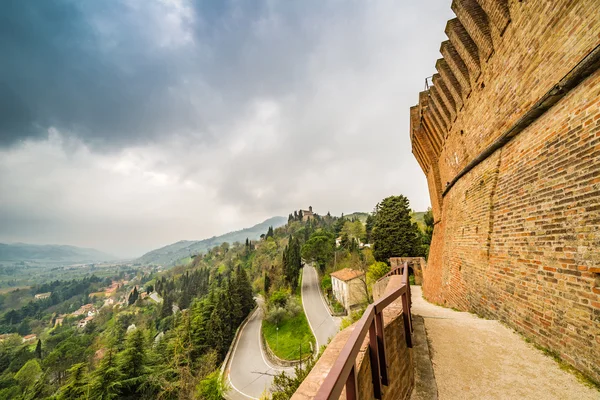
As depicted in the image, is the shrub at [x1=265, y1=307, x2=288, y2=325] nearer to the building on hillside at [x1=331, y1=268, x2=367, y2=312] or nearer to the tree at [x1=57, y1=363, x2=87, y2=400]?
the building on hillside at [x1=331, y1=268, x2=367, y2=312]

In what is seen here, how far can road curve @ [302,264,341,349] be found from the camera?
88.7 feet

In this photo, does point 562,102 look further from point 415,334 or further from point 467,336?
point 415,334

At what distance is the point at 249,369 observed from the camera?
24375 millimetres

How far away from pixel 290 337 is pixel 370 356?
30.8 metres

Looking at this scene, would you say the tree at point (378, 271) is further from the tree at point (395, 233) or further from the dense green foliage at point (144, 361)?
the dense green foliage at point (144, 361)

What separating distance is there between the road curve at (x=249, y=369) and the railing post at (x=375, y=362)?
17450mm

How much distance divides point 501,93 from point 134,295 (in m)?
123

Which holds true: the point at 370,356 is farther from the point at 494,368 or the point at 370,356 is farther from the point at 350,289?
the point at 350,289

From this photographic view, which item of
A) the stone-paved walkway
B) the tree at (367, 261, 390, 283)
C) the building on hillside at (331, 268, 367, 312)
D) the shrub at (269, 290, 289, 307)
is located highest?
the stone-paved walkway

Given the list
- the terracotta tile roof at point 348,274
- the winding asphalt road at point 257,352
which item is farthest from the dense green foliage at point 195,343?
the winding asphalt road at point 257,352

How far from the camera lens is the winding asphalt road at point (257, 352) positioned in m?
21.1

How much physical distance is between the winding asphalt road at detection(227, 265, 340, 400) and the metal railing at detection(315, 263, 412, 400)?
15191 millimetres

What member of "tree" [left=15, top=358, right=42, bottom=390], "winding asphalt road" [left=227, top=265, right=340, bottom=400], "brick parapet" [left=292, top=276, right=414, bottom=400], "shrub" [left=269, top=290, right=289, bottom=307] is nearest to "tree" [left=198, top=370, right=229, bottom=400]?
"winding asphalt road" [left=227, top=265, right=340, bottom=400]

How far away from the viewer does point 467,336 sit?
13.4 feet
